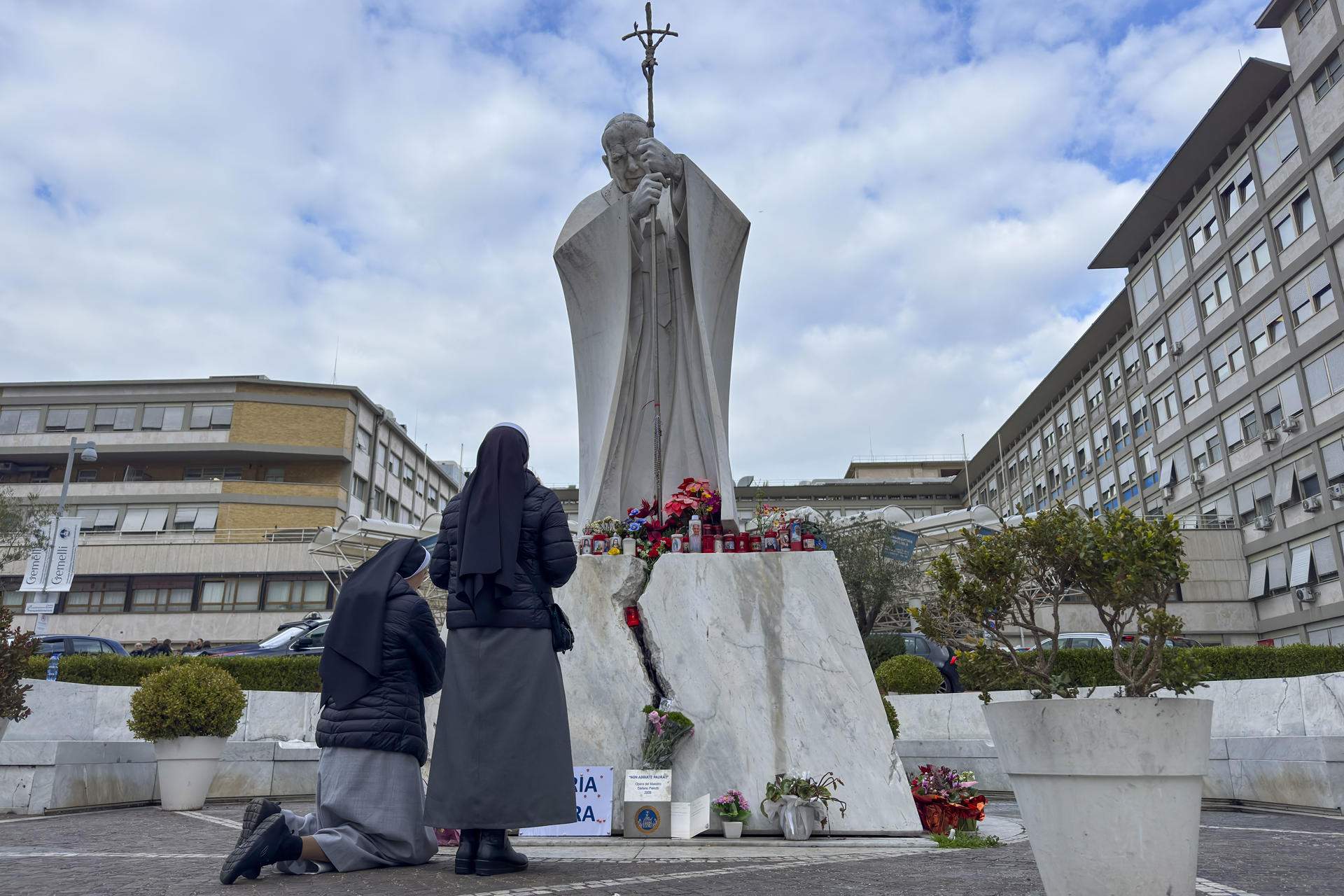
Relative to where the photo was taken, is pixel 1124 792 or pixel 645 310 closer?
pixel 1124 792

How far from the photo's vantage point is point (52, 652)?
17094mm

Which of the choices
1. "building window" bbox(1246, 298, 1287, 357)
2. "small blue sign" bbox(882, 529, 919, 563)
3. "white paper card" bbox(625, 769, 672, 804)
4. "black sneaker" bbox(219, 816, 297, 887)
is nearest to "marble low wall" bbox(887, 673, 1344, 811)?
"white paper card" bbox(625, 769, 672, 804)

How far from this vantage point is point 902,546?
22.3 meters

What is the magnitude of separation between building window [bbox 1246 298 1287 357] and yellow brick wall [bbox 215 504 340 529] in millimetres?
41141

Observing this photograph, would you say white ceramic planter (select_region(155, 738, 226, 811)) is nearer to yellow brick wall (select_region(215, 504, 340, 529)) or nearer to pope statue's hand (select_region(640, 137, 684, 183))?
pope statue's hand (select_region(640, 137, 684, 183))

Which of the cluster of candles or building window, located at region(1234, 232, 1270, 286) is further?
building window, located at region(1234, 232, 1270, 286)

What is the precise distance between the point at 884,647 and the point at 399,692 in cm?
1389

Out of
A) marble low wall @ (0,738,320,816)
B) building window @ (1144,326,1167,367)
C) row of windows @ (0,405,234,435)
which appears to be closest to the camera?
marble low wall @ (0,738,320,816)

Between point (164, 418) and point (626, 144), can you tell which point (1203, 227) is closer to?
point (626, 144)

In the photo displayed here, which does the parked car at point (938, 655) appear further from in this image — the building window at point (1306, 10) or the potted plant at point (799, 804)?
the building window at point (1306, 10)

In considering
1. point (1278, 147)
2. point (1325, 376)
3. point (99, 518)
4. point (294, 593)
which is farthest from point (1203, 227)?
point (99, 518)

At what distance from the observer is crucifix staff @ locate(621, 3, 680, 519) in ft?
31.9

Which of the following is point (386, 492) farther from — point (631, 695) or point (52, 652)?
point (631, 695)

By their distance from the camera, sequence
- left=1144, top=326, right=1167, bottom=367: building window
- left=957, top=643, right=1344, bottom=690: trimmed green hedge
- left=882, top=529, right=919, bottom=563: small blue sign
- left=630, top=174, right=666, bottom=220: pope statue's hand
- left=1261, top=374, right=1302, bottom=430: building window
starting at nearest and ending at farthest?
left=630, top=174, right=666, bottom=220: pope statue's hand → left=957, top=643, right=1344, bottom=690: trimmed green hedge → left=882, top=529, right=919, bottom=563: small blue sign → left=1261, top=374, right=1302, bottom=430: building window → left=1144, top=326, right=1167, bottom=367: building window
